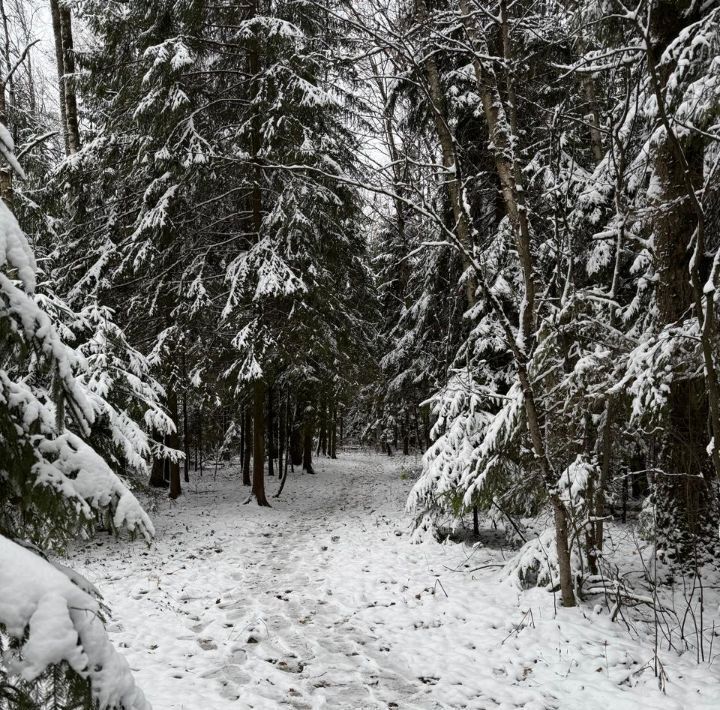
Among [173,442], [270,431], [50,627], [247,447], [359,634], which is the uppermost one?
[50,627]

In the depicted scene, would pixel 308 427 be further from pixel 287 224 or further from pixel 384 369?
pixel 287 224

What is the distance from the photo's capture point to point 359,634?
5.30 meters

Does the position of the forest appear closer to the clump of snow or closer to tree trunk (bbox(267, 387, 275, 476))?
the clump of snow

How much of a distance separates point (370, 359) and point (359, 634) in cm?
1045

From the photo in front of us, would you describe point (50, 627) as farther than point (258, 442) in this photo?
No

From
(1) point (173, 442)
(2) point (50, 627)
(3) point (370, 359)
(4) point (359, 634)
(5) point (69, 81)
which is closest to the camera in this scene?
(2) point (50, 627)

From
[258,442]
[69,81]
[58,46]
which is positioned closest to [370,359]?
[258,442]

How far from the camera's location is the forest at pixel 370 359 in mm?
3008

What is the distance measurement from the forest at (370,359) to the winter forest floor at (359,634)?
1.5 inches

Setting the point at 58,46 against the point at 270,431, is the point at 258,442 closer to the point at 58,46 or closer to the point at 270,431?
the point at 270,431

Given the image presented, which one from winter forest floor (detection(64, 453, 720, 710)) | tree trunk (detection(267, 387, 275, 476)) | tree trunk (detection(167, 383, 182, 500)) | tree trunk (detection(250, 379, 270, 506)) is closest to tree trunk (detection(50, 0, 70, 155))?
tree trunk (detection(167, 383, 182, 500))

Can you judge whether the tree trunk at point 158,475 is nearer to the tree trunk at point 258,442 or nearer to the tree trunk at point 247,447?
the tree trunk at point 247,447

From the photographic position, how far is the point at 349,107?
534 inches

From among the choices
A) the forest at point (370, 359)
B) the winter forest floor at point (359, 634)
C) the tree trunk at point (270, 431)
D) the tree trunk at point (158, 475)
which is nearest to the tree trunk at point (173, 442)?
the forest at point (370, 359)
